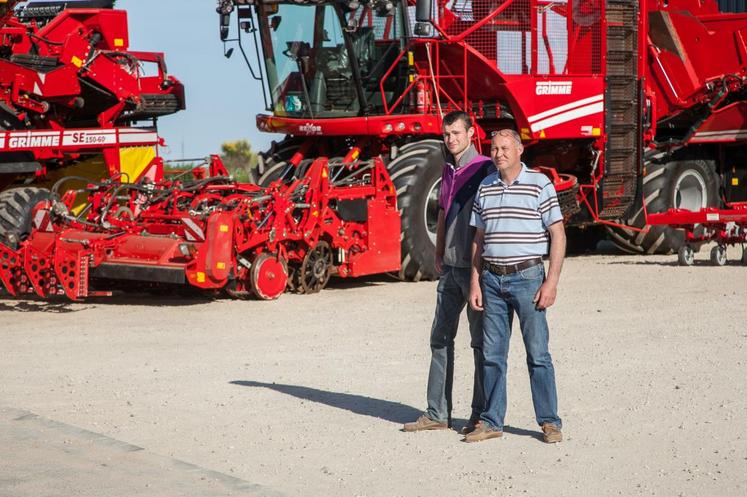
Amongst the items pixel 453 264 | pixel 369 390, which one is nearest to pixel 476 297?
pixel 453 264

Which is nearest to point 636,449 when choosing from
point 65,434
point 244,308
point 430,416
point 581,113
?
point 430,416

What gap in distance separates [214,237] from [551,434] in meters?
6.02

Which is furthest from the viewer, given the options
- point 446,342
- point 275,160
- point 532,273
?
point 275,160

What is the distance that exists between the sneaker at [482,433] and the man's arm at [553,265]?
0.76 meters

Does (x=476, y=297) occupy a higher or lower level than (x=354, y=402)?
higher

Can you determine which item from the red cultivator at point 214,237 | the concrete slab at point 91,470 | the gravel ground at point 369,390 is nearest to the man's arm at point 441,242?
the gravel ground at point 369,390

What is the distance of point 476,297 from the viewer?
279 inches

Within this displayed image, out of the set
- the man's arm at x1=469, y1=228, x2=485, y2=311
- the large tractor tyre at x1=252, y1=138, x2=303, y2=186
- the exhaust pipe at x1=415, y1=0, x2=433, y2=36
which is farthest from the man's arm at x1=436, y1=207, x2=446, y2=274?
the large tractor tyre at x1=252, y1=138, x2=303, y2=186

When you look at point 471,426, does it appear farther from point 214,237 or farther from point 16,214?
point 16,214

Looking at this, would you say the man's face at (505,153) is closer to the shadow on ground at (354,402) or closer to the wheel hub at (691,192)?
the shadow on ground at (354,402)

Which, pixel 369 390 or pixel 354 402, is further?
pixel 369 390

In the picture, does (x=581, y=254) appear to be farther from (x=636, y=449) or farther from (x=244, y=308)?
(x=636, y=449)

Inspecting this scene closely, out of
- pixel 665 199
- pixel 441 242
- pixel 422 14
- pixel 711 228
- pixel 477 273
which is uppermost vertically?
pixel 422 14

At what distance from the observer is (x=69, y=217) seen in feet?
44.0
